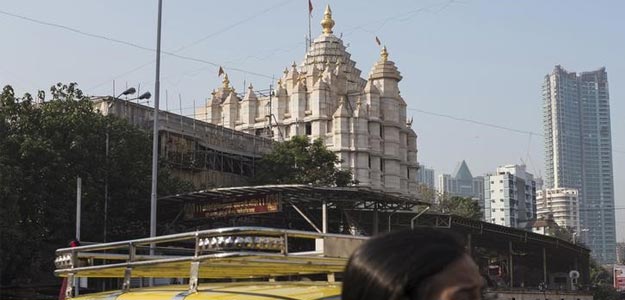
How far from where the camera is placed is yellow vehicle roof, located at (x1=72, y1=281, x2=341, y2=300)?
13.3ft

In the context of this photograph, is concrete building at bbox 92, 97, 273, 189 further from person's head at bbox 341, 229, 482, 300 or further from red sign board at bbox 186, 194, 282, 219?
person's head at bbox 341, 229, 482, 300

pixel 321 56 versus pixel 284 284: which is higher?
pixel 321 56

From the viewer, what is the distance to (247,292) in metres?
4.15

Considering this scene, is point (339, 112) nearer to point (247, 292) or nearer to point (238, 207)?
point (238, 207)

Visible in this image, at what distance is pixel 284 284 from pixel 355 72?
64.7 metres

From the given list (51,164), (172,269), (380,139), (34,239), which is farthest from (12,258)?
(380,139)

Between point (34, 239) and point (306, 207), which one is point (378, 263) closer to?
point (34, 239)

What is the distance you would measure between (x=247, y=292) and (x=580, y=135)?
362 feet

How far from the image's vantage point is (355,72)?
68.9 metres

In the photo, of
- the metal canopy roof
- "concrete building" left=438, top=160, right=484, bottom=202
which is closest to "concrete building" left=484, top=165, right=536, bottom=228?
"concrete building" left=438, top=160, right=484, bottom=202

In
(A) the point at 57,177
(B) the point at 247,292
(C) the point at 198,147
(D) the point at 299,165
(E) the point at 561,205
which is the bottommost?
(B) the point at 247,292

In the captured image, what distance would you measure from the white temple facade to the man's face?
57.9 m

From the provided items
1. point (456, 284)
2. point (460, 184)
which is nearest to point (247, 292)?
point (456, 284)

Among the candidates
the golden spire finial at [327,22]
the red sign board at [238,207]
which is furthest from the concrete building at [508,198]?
the red sign board at [238,207]
